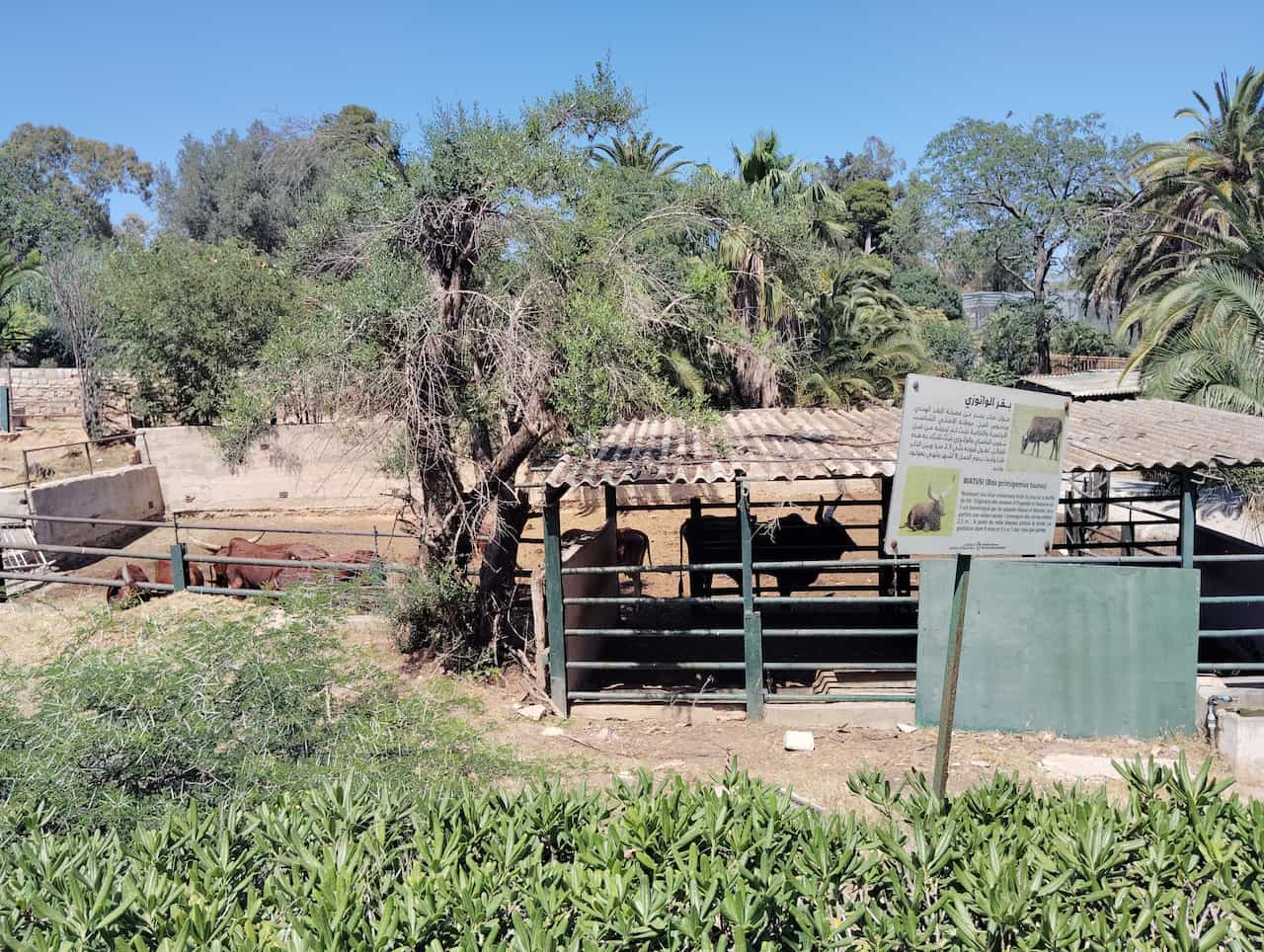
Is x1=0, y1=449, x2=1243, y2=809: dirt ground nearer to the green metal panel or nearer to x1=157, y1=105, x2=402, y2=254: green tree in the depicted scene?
the green metal panel

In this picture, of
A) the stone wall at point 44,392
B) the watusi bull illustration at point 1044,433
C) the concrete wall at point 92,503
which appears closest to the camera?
the watusi bull illustration at point 1044,433

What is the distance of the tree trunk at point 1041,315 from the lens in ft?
104

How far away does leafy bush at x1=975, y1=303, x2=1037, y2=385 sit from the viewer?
105 feet

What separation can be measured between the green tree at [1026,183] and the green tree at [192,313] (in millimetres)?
25621

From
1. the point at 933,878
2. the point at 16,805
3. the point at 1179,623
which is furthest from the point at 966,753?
the point at 16,805

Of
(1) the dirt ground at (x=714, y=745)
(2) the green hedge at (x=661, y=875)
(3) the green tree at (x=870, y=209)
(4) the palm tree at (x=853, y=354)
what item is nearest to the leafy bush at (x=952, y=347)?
(4) the palm tree at (x=853, y=354)

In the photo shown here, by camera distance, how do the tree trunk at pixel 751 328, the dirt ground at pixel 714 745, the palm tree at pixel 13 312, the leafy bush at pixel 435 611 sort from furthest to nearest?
the palm tree at pixel 13 312, the tree trunk at pixel 751 328, the leafy bush at pixel 435 611, the dirt ground at pixel 714 745

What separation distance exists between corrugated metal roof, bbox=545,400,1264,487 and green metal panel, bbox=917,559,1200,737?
954 millimetres

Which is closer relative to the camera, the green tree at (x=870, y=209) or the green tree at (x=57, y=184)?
the green tree at (x=57, y=184)

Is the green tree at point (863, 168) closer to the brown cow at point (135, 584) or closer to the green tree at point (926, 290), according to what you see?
the green tree at point (926, 290)

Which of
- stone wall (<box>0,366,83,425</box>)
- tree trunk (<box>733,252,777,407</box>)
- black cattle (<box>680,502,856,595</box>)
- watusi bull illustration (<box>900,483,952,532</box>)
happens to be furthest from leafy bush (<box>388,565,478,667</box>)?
stone wall (<box>0,366,83,425</box>)

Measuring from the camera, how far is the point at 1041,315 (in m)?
31.5

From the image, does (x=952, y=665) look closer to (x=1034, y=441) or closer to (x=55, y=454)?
(x=1034, y=441)

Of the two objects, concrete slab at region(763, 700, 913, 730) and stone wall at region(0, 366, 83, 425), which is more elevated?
stone wall at region(0, 366, 83, 425)
